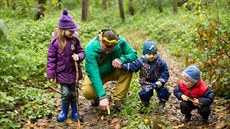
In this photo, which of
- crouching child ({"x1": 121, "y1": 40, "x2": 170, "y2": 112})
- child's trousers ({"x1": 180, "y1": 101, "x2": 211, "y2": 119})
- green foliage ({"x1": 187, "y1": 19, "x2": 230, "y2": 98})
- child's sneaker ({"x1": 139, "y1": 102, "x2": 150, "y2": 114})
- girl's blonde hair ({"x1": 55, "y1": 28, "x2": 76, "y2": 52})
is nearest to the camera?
child's trousers ({"x1": 180, "y1": 101, "x2": 211, "y2": 119})

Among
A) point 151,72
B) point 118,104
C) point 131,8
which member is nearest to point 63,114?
point 118,104

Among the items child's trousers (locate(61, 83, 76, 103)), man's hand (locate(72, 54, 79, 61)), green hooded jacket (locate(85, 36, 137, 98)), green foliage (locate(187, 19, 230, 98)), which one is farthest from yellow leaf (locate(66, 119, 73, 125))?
green foliage (locate(187, 19, 230, 98))

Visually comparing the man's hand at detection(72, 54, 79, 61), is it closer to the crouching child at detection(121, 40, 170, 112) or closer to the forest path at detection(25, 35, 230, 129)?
the crouching child at detection(121, 40, 170, 112)

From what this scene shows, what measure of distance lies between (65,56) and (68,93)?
2.11 feet

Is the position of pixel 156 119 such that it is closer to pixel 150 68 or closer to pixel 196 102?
pixel 196 102

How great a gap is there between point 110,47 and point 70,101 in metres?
1.19

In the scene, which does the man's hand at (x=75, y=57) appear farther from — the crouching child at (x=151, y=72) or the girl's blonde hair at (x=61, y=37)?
the crouching child at (x=151, y=72)

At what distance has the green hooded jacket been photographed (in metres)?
4.71

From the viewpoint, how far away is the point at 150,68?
4.88m

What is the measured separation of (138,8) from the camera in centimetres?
2559

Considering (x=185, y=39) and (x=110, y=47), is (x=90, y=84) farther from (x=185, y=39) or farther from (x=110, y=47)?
(x=185, y=39)

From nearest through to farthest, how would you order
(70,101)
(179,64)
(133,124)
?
(133,124) → (70,101) → (179,64)

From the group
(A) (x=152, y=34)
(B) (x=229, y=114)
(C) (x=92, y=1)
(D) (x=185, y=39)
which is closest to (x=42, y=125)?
(B) (x=229, y=114)

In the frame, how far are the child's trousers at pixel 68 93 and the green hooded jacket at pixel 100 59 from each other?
1.25 feet
